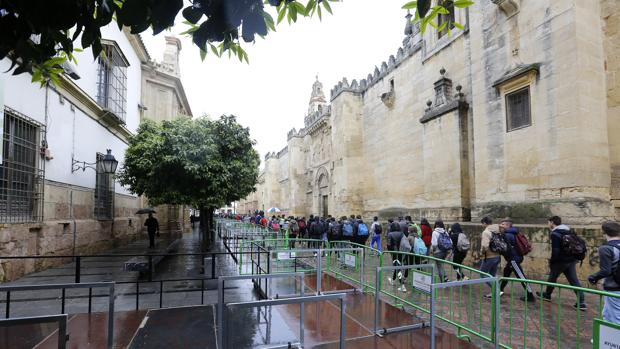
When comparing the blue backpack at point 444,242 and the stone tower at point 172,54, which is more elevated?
the stone tower at point 172,54

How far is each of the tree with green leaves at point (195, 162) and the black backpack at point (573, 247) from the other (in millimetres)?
9136

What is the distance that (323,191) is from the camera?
2695cm

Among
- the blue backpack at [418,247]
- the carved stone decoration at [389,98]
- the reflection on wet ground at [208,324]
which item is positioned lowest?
the reflection on wet ground at [208,324]

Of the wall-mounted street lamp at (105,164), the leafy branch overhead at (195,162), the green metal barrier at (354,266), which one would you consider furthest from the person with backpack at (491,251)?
the wall-mounted street lamp at (105,164)

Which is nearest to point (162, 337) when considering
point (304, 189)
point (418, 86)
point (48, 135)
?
point (48, 135)

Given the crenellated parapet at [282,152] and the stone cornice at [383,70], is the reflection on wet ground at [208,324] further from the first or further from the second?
the crenellated parapet at [282,152]

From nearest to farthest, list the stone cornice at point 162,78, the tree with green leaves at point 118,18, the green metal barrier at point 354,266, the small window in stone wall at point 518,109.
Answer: the tree with green leaves at point 118,18 → the green metal barrier at point 354,266 → the small window in stone wall at point 518,109 → the stone cornice at point 162,78

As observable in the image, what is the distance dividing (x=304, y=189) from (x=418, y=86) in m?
19.7

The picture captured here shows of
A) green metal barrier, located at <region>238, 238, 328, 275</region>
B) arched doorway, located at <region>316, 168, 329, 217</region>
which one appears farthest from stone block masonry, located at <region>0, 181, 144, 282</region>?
arched doorway, located at <region>316, 168, 329, 217</region>

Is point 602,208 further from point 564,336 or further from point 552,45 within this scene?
point 564,336

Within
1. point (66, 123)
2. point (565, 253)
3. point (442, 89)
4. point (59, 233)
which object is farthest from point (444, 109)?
point (59, 233)

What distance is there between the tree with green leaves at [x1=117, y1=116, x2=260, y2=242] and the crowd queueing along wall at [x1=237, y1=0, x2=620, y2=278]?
740 cm

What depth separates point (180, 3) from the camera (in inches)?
79.4

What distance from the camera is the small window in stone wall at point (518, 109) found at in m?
9.45
